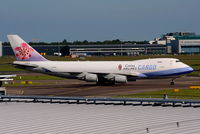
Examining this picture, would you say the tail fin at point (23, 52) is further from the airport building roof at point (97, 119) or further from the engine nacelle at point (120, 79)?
the airport building roof at point (97, 119)

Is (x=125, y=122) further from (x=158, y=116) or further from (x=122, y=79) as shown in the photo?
(x=122, y=79)

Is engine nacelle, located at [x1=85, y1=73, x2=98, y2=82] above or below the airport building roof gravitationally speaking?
above

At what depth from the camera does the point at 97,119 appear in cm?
3681

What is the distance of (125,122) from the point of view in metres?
35.3

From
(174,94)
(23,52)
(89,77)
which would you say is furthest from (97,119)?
(23,52)

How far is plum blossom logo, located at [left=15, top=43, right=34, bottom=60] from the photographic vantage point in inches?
3708

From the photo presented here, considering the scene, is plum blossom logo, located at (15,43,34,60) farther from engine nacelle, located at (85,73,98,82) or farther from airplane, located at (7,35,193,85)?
engine nacelle, located at (85,73,98,82)

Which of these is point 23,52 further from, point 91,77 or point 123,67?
point 123,67

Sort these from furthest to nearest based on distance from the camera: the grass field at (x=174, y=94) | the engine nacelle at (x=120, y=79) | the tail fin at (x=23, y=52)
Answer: the tail fin at (x=23, y=52), the engine nacelle at (x=120, y=79), the grass field at (x=174, y=94)

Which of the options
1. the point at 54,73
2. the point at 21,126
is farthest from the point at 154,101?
the point at 54,73

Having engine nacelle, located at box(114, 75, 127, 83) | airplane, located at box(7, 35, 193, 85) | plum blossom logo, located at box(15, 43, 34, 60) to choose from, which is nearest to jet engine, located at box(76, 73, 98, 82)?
airplane, located at box(7, 35, 193, 85)

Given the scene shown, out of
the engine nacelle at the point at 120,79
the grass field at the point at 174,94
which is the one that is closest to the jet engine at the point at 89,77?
the engine nacelle at the point at 120,79

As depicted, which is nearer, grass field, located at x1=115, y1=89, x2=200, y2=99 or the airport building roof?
the airport building roof

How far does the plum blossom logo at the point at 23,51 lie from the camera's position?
94.2 m
